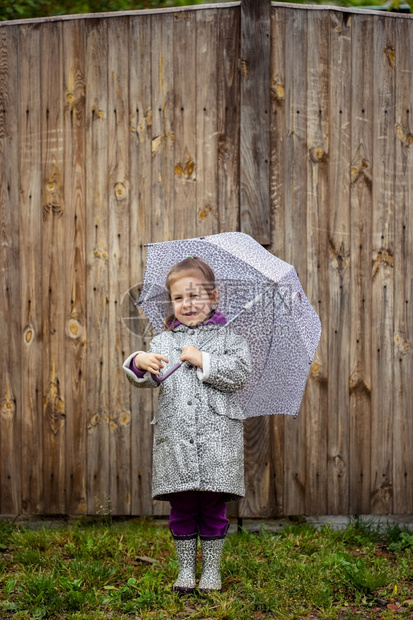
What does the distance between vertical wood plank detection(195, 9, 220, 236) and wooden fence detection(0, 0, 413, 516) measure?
1 cm

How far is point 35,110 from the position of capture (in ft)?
13.0

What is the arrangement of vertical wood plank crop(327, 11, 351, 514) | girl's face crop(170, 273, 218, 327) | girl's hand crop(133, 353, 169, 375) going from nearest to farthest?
girl's hand crop(133, 353, 169, 375), girl's face crop(170, 273, 218, 327), vertical wood plank crop(327, 11, 351, 514)

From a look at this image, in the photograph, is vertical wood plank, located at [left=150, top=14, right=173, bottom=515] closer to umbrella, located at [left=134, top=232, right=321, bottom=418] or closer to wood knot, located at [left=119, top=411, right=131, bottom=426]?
wood knot, located at [left=119, top=411, right=131, bottom=426]

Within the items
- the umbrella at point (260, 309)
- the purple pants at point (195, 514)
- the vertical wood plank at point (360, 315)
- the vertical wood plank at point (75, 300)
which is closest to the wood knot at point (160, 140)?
the vertical wood plank at point (75, 300)

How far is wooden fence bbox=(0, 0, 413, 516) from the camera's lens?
389 centimetres

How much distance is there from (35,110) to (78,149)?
348mm

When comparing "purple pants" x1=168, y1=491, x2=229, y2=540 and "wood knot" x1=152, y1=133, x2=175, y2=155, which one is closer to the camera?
"purple pants" x1=168, y1=491, x2=229, y2=540

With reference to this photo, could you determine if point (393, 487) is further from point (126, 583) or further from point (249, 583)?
point (126, 583)

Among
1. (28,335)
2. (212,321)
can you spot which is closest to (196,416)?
(212,321)

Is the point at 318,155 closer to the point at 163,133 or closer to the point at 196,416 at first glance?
the point at 163,133

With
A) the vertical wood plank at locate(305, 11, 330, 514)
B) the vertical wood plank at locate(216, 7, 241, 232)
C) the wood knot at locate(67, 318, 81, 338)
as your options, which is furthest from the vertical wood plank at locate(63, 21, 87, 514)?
the vertical wood plank at locate(305, 11, 330, 514)

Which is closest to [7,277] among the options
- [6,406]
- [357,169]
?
[6,406]

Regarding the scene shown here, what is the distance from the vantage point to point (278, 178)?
390cm

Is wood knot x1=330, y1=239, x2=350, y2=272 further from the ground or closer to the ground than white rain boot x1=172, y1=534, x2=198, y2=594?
further from the ground
